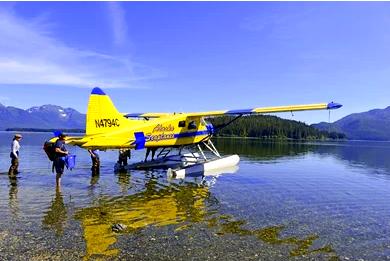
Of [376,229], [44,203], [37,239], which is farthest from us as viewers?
[44,203]

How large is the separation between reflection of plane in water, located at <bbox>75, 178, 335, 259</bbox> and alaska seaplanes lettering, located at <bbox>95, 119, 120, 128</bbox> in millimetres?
4477

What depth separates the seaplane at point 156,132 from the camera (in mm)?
16047

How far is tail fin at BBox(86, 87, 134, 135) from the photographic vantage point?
16.0 metres

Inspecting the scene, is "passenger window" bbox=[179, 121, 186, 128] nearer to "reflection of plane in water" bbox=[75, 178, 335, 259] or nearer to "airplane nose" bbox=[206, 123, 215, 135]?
"airplane nose" bbox=[206, 123, 215, 135]

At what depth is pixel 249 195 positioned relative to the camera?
520 inches

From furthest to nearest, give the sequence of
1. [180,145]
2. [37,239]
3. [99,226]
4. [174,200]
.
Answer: [180,145]
[174,200]
[99,226]
[37,239]

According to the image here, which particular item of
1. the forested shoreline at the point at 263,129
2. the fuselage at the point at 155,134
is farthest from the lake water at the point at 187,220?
the forested shoreline at the point at 263,129

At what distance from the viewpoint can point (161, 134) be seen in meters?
18.7

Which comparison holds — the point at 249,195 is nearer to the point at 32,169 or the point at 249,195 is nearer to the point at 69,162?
the point at 69,162

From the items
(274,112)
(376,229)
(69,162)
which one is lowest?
(376,229)

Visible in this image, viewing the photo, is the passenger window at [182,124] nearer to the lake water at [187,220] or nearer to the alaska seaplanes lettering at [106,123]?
the alaska seaplanes lettering at [106,123]

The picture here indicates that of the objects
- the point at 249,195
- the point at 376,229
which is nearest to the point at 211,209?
the point at 249,195

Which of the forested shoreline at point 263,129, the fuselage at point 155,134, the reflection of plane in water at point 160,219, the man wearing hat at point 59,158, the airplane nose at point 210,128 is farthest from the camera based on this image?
the forested shoreline at point 263,129

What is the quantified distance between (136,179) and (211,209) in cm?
640
